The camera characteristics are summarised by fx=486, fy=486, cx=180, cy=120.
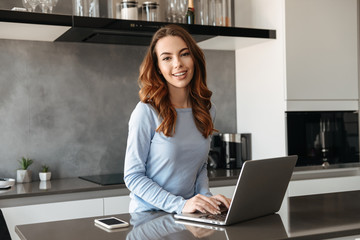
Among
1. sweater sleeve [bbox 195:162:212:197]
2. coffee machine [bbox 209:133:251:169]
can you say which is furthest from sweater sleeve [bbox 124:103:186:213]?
coffee machine [bbox 209:133:251:169]

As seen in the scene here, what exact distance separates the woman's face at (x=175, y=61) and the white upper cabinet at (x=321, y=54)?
1.55 meters

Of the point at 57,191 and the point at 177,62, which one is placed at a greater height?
the point at 177,62

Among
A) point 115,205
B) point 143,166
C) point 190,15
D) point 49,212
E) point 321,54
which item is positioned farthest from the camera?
point 321,54

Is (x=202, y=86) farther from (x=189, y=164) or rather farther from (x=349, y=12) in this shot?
(x=349, y=12)

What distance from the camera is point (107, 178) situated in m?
3.10

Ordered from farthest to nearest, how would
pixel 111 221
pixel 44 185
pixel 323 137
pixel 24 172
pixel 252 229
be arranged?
pixel 323 137 → pixel 24 172 → pixel 44 185 → pixel 111 221 → pixel 252 229

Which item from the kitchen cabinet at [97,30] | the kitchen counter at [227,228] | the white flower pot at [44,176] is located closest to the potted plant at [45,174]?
the white flower pot at [44,176]

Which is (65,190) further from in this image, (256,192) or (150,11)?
(256,192)

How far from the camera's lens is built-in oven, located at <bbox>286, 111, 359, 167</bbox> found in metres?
3.33

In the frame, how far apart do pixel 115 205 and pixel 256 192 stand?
1.43 m

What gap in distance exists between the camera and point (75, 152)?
327cm

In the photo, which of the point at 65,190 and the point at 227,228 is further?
the point at 65,190

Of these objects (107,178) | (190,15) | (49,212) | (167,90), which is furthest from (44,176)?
(167,90)

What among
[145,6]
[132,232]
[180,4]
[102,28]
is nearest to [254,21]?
[180,4]
